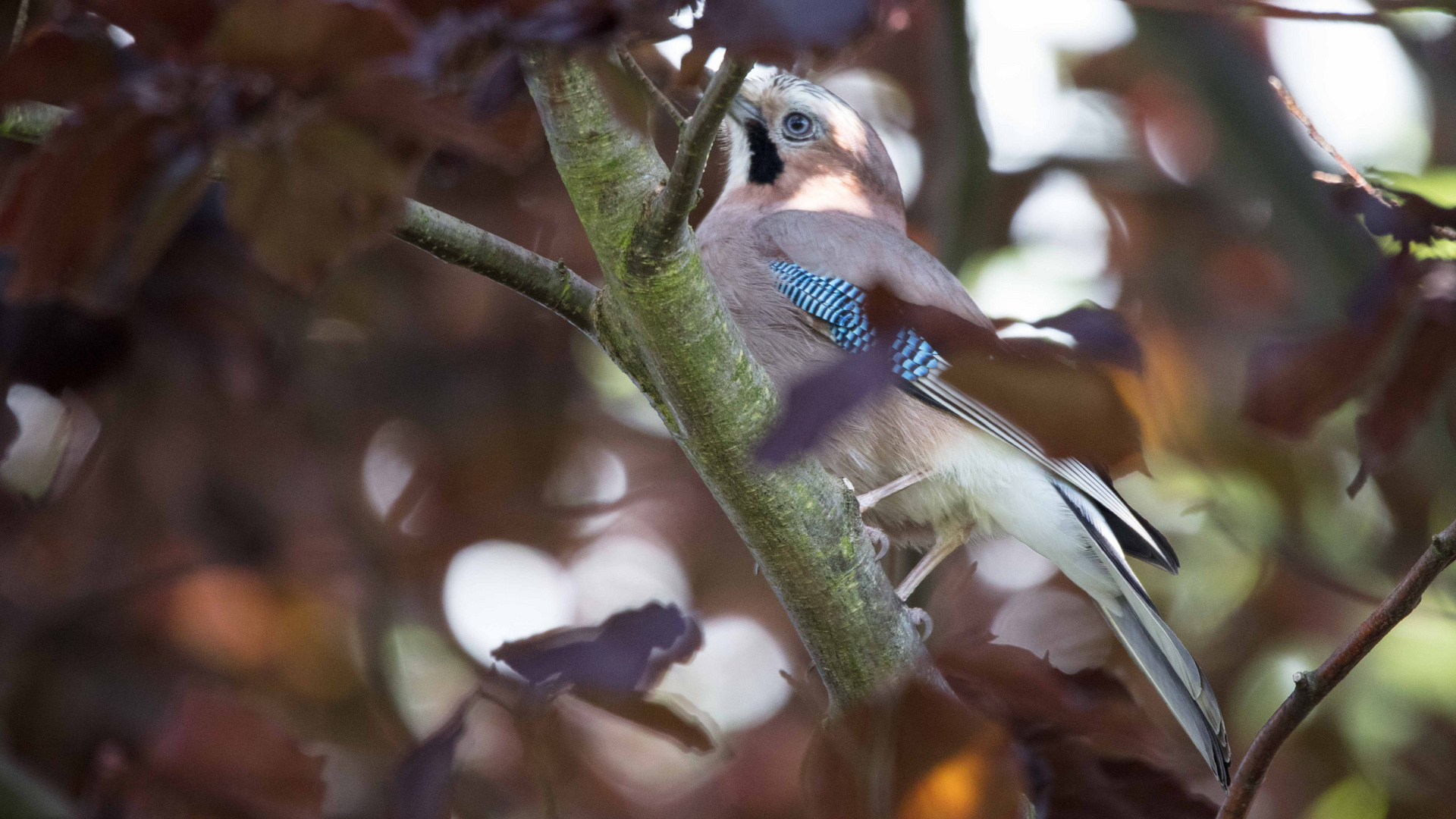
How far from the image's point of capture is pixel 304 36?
101 centimetres

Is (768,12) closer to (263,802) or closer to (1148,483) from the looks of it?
(263,802)

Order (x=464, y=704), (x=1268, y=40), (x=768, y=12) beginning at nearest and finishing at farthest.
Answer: (x=768, y=12)
(x=464, y=704)
(x=1268, y=40)

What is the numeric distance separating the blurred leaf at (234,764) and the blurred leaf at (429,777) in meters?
0.13

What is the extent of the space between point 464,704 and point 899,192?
254 centimetres

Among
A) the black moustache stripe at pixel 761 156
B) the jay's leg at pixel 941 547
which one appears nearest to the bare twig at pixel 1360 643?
the jay's leg at pixel 941 547

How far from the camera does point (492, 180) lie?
3.13 metres

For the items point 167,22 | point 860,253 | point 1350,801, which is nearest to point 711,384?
point 167,22

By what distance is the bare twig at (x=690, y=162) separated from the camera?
117cm

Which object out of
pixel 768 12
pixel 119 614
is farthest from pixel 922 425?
pixel 768 12

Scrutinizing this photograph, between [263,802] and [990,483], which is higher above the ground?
[263,802]

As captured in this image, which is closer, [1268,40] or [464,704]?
[464,704]

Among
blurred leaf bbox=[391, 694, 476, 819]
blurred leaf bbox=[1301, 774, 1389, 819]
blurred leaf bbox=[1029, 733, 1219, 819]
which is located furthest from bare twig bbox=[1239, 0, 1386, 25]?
blurred leaf bbox=[1301, 774, 1389, 819]

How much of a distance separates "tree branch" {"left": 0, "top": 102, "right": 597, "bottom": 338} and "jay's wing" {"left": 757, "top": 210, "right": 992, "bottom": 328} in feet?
2.86

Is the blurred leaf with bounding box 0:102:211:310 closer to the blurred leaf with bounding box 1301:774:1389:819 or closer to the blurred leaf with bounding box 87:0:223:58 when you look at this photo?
the blurred leaf with bounding box 87:0:223:58
